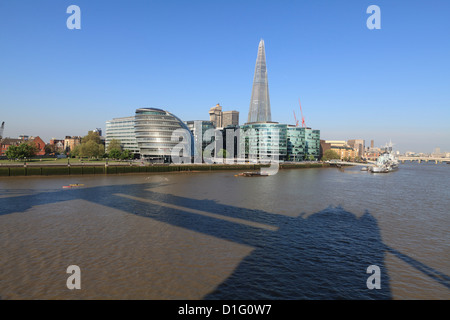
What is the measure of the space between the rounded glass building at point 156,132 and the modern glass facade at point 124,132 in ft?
109

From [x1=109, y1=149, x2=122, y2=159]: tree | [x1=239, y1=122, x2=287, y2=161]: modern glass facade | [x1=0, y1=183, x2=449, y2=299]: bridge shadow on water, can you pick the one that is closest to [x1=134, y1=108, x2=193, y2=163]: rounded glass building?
[x1=109, y1=149, x2=122, y2=159]: tree

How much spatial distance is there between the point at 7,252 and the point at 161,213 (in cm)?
1486

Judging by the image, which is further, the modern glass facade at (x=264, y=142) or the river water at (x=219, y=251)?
the modern glass facade at (x=264, y=142)

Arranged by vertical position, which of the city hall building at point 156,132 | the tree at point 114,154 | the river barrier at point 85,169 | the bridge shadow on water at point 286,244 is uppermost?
the city hall building at point 156,132

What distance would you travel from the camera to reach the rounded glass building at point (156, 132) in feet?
438

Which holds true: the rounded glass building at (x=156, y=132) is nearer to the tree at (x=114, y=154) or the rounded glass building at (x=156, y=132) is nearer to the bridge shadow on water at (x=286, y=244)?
the tree at (x=114, y=154)

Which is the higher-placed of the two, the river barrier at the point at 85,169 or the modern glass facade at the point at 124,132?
the modern glass facade at the point at 124,132

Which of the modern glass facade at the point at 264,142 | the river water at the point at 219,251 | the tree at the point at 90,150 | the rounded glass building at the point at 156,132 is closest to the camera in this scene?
the river water at the point at 219,251

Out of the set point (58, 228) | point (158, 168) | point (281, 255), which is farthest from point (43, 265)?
point (158, 168)

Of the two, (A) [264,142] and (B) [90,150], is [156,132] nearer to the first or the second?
(B) [90,150]

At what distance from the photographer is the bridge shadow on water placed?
45.2 feet

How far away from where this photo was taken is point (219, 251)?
61.5 ft

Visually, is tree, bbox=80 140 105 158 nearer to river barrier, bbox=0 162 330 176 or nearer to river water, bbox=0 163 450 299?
river barrier, bbox=0 162 330 176

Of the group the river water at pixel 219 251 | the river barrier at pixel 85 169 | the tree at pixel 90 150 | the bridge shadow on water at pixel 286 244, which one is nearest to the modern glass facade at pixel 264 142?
the river barrier at pixel 85 169
